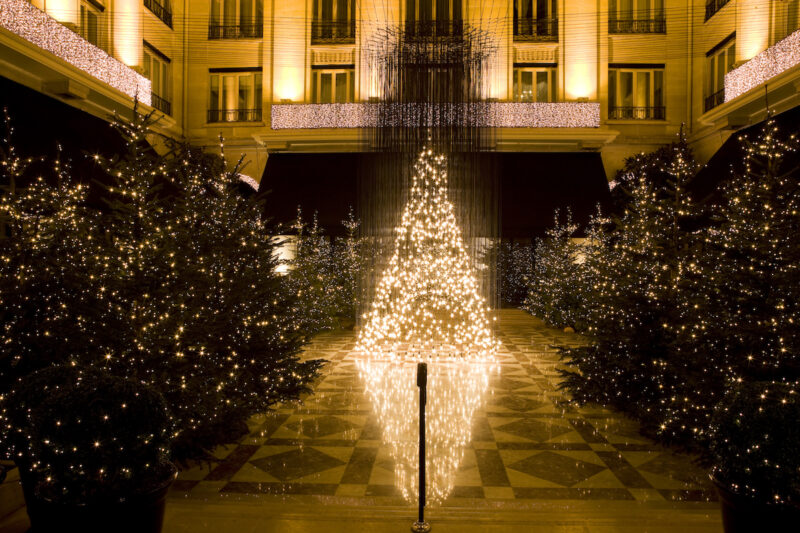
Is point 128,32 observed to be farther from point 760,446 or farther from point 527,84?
point 760,446

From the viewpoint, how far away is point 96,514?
9.27 ft

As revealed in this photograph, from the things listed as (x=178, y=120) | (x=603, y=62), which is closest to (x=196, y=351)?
(x=178, y=120)

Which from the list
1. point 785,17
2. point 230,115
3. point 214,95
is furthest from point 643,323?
point 214,95

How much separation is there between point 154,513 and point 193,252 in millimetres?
2957

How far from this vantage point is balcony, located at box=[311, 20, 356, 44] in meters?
16.5

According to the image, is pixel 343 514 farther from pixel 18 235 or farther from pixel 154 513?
pixel 18 235

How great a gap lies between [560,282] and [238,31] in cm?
1205

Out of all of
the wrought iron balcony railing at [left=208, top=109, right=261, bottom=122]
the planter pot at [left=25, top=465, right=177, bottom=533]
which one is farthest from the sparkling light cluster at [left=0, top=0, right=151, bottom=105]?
the planter pot at [left=25, top=465, right=177, bottom=533]

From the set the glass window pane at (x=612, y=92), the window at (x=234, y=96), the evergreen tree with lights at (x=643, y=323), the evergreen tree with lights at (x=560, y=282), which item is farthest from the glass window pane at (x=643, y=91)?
the window at (x=234, y=96)

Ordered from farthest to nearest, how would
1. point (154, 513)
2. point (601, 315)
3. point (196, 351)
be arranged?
point (601, 315) → point (196, 351) → point (154, 513)

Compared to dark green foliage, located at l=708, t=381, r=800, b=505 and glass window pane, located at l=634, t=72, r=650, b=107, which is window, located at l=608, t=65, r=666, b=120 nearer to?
glass window pane, located at l=634, t=72, r=650, b=107

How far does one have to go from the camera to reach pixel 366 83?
1573cm

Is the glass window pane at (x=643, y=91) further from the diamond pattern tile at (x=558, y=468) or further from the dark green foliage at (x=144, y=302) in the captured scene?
the dark green foliage at (x=144, y=302)

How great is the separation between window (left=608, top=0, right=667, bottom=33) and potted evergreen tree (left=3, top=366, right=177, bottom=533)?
55.1 feet
